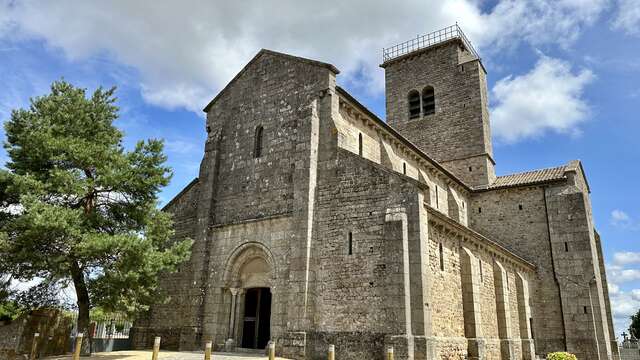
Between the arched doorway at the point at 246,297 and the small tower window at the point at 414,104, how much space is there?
20438 millimetres

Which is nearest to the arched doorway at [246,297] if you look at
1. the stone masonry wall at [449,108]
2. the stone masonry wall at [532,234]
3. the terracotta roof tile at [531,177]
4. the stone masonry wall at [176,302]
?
the stone masonry wall at [176,302]

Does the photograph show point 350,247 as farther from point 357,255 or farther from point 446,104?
point 446,104

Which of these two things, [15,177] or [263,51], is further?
[263,51]

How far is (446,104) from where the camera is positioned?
3375 cm

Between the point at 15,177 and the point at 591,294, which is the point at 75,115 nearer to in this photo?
the point at 15,177

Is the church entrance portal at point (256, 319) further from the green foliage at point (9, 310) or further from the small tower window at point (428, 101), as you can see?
the small tower window at point (428, 101)

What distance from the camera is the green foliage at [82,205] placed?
14.4m

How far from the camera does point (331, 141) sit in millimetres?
17672

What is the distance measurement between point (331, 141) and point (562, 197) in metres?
15.8

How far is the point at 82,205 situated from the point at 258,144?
701 cm

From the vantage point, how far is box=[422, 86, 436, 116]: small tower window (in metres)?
34.5

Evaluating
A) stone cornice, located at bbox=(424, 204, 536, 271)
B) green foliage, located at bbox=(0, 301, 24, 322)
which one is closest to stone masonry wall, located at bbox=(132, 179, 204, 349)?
green foliage, located at bbox=(0, 301, 24, 322)

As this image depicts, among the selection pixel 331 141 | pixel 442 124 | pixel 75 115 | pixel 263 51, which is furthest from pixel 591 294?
pixel 75 115

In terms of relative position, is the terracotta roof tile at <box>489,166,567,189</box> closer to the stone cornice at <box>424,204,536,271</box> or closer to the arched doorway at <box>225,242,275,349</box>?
the stone cornice at <box>424,204,536,271</box>
